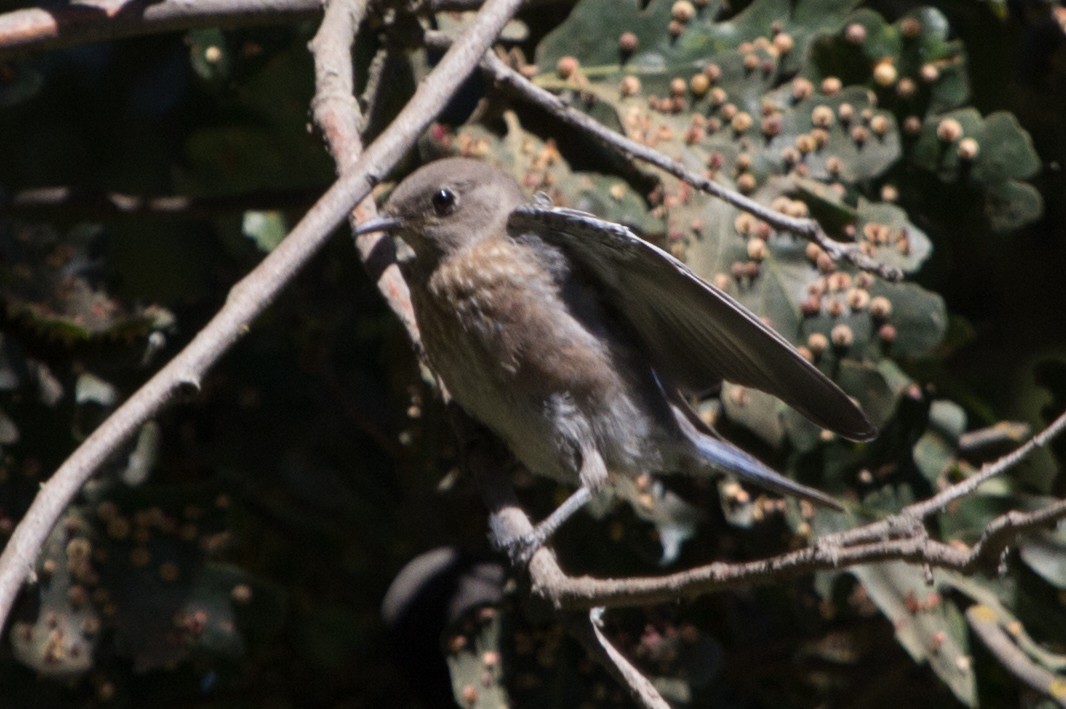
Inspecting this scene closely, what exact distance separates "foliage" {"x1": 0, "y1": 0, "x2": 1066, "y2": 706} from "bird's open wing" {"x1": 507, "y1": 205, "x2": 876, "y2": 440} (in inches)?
4.0

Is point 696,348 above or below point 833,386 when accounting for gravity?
below

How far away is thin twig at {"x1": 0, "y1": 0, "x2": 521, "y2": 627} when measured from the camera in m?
1.58

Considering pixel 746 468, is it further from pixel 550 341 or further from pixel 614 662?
pixel 614 662

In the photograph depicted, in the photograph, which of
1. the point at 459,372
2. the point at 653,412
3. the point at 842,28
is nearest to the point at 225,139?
the point at 459,372

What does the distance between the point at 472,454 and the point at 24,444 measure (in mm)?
872

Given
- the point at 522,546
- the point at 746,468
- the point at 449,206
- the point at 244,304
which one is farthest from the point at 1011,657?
the point at 244,304

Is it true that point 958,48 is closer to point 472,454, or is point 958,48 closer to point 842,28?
point 842,28

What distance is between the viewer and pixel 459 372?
111 inches

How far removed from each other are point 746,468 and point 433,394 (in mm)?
689

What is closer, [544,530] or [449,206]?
[544,530]

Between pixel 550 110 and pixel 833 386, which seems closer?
pixel 833 386

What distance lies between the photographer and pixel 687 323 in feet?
8.96

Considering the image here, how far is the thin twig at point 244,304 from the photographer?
1581mm

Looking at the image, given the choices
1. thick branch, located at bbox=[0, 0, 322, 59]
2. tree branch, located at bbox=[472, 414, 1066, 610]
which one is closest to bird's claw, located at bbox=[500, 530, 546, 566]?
tree branch, located at bbox=[472, 414, 1066, 610]
